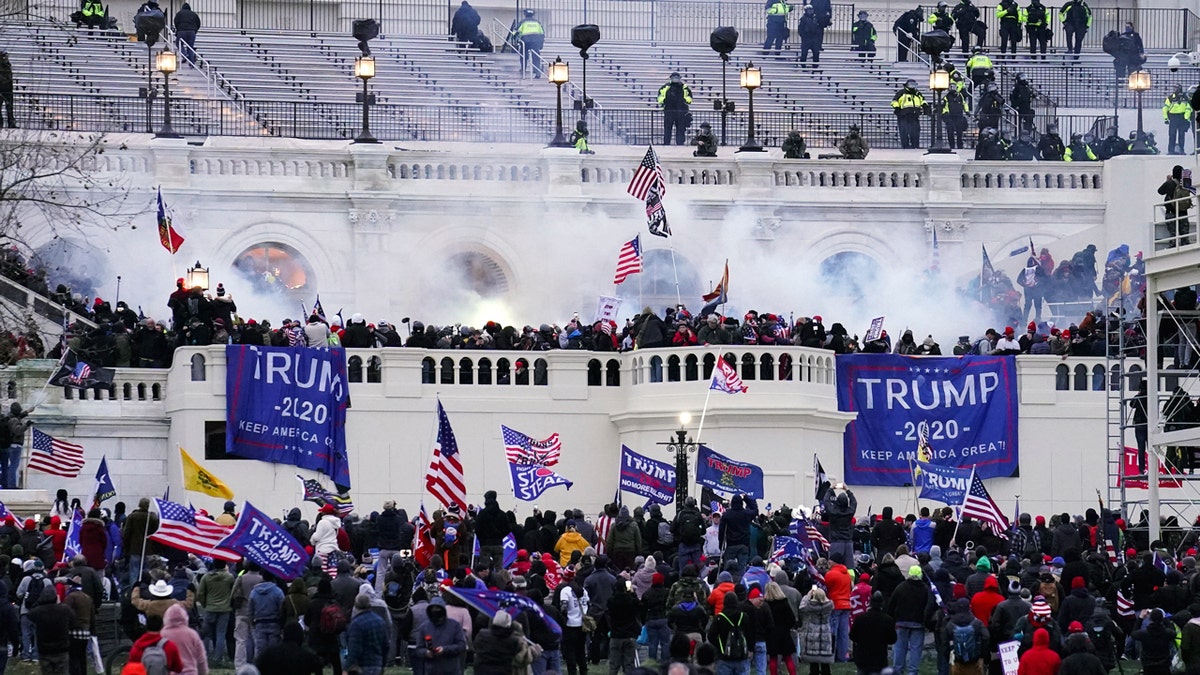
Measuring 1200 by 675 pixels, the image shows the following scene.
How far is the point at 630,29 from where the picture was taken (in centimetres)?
7438

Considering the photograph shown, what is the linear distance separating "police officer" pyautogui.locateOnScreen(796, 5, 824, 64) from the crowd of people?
29.0m

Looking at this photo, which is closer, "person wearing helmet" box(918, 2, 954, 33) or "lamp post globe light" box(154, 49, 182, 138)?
"lamp post globe light" box(154, 49, 182, 138)

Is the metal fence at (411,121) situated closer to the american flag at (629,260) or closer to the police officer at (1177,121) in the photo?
the police officer at (1177,121)

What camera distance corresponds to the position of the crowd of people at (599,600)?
106 feet

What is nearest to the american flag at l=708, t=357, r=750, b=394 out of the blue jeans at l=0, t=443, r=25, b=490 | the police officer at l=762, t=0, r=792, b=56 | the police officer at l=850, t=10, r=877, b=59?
the blue jeans at l=0, t=443, r=25, b=490

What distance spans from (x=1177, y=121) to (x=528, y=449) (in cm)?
2420

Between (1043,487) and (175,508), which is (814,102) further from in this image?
(175,508)

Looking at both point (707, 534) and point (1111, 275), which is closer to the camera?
point (707, 534)

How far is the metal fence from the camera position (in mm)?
60969

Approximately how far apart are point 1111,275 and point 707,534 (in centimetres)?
1847

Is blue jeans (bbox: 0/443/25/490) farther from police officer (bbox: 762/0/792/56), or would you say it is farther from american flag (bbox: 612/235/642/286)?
police officer (bbox: 762/0/792/56)

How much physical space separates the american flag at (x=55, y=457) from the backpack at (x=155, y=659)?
58.6ft

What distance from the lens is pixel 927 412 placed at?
51.9 metres

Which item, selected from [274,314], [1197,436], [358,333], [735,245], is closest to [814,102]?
[735,245]
